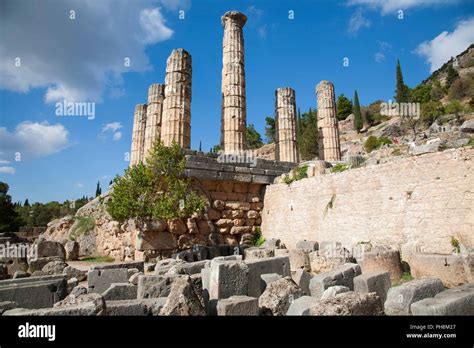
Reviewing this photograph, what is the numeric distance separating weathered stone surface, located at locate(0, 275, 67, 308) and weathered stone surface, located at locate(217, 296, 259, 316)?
3.16 metres

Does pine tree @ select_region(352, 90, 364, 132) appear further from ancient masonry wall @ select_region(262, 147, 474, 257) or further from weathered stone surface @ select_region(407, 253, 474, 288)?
weathered stone surface @ select_region(407, 253, 474, 288)

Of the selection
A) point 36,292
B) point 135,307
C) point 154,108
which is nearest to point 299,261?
point 135,307

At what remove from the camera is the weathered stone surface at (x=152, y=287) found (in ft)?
16.2

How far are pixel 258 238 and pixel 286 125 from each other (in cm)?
646

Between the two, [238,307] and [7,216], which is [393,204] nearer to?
[238,307]

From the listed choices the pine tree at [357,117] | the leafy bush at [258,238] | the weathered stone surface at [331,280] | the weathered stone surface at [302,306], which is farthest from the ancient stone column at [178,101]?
the pine tree at [357,117]

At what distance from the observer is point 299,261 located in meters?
8.47

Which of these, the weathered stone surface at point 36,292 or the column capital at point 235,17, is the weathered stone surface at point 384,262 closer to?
the weathered stone surface at point 36,292

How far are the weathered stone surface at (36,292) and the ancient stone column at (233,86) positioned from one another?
980cm

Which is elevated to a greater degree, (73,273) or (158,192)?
(158,192)

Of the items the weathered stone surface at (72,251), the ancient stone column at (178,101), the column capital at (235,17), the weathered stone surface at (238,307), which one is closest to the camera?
Result: the weathered stone surface at (238,307)

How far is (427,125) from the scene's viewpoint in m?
38.8
